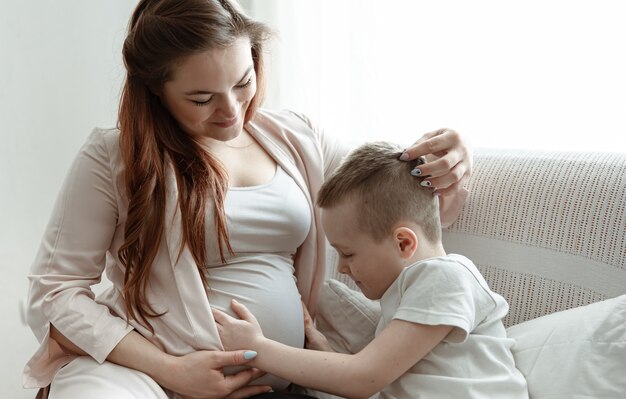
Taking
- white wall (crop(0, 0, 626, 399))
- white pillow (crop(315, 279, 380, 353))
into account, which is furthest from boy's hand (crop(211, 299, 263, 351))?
white wall (crop(0, 0, 626, 399))

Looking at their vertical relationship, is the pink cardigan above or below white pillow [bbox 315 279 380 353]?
above

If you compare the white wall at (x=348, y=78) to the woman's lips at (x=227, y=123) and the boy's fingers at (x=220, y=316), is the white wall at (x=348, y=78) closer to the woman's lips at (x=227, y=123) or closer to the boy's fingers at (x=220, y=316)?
the woman's lips at (x=227, y=123)

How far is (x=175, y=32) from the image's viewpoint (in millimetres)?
1359

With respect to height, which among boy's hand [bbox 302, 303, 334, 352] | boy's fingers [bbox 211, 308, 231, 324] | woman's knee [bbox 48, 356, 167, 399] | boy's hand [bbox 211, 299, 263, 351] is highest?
boy's fingers [bbox 211, 308, 231, 324]

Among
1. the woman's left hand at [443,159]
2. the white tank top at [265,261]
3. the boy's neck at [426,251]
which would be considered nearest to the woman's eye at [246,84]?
the white tank top at [265,261]

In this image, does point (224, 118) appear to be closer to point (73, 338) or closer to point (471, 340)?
point (73, 338)

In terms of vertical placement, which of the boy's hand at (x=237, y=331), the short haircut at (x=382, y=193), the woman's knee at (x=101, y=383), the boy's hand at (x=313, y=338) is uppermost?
the short haircut at (x=382, y=193)

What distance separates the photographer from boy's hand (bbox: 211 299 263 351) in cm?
138

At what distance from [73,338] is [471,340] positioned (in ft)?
2.39

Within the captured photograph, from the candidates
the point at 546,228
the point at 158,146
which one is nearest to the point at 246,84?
the point at 158,146

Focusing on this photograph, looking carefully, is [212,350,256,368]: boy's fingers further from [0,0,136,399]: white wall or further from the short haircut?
[0,0,136,399]: white wall

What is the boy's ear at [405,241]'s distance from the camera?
1304mm

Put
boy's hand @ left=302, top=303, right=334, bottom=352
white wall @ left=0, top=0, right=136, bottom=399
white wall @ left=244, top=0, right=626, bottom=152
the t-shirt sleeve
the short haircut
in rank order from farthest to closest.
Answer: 1. white wall @ left=0, top=0, right=136, bottom=399
2. white wall @ left=244, top=0, right=626, bottom=152
3. boy's hand @ left=302, top=303, right=334, bottom=352
4. the short haircut
5. the t-shirt sleeve

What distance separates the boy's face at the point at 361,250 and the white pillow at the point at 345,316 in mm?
155
